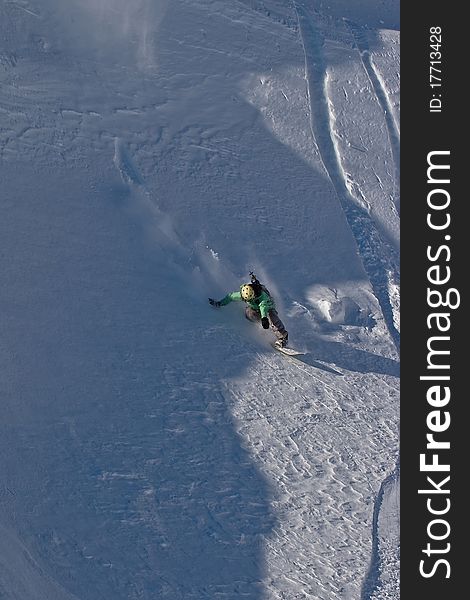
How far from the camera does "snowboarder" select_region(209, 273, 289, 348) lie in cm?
1012

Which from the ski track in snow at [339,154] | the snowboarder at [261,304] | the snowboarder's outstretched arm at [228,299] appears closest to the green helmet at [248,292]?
the snowboarder at [261,304]

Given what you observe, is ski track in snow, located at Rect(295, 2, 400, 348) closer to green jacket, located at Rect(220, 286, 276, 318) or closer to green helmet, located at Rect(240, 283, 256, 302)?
green jacket, located at Rect(220, 286, 276, 318)

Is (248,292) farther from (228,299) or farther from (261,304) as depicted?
(228,299)

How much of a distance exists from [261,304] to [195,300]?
77 cm

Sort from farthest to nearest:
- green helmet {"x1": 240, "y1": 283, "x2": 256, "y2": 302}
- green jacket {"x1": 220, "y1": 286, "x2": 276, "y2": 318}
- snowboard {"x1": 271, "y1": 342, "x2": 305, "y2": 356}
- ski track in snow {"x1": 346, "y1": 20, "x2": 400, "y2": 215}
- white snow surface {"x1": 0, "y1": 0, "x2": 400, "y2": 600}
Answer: ski track in snow {"x1": 346, "y1": 20, "x2": 400, "y2": 215}, snowboard {"x1": 271, "y1": 342, "x2": 305, "y2": 356}, green jacket {"x1": 220, "y1": 286, "x2": 276, "y2": 318}, green helmet {"x1": 240, "y1": 283, "x2": 256, "y2": 302}, white snow surface {"x1": 0, "y1": 0, "x2": 400, "y2": 600}

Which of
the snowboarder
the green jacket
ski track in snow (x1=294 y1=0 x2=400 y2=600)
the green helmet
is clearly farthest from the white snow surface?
the green helmet

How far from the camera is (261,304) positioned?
10.2 meters

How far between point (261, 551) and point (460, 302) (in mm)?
3292

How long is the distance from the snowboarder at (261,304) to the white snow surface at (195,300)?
0.20 meters

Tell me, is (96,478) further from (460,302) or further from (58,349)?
(460,302)

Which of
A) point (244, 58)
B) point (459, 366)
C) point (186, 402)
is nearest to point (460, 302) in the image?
point (459, 366)


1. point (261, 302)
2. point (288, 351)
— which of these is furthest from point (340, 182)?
point (288, 351)

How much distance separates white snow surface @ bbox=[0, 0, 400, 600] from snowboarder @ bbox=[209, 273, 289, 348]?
204 millimetres

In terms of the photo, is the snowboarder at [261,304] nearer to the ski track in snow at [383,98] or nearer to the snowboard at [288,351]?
the snowboard at [288,351]
